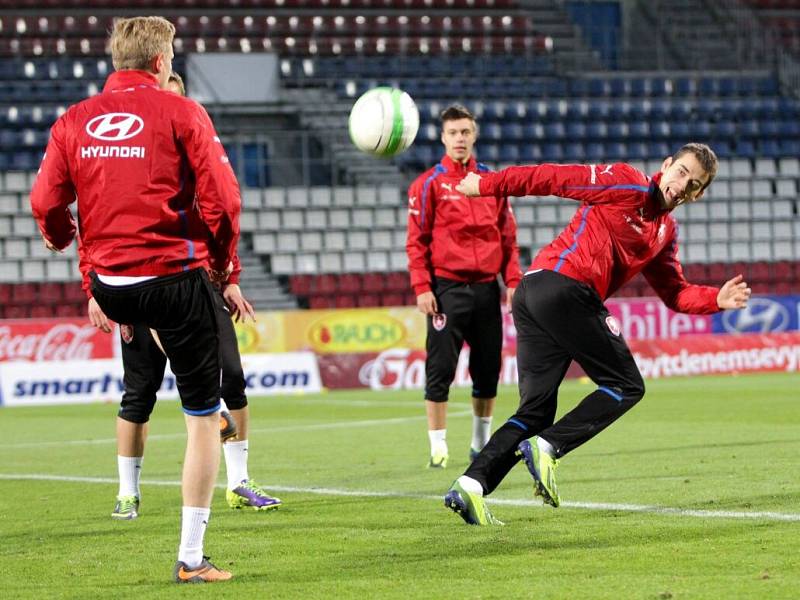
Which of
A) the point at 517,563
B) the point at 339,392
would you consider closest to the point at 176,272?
the point at 517,563

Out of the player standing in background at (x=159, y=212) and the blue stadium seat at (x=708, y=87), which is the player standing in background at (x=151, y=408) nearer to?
the player standing in background at (x=159, y=212)

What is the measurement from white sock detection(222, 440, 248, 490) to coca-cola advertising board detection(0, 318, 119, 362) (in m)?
13.1

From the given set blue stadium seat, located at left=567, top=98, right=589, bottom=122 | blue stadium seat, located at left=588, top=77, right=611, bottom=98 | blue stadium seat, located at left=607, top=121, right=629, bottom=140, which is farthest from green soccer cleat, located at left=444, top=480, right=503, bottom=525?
blue stadium seat, located at left=588, top=77, right=611, bottom=98

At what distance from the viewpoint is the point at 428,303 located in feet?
31.3

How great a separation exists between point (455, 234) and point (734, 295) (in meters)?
3.45

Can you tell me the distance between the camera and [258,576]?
532 centimetres

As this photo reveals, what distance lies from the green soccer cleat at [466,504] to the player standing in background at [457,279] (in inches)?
127

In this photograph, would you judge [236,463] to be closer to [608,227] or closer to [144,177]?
[608,227]

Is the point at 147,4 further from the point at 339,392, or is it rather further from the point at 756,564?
the point at 756,564

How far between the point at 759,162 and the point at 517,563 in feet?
81.0

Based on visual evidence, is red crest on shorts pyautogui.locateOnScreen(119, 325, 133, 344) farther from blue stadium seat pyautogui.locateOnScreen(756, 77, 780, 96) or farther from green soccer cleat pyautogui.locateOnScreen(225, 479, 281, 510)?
blue stadium seat pyautogui.locateOnScreen(756, 77, 780, 96)

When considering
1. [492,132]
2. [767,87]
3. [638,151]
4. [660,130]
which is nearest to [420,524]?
[492,132]

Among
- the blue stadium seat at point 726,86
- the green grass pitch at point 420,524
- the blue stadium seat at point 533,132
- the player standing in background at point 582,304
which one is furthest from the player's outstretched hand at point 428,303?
the blue stadium seat at point 726,86

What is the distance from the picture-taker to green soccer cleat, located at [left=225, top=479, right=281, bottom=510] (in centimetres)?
757
